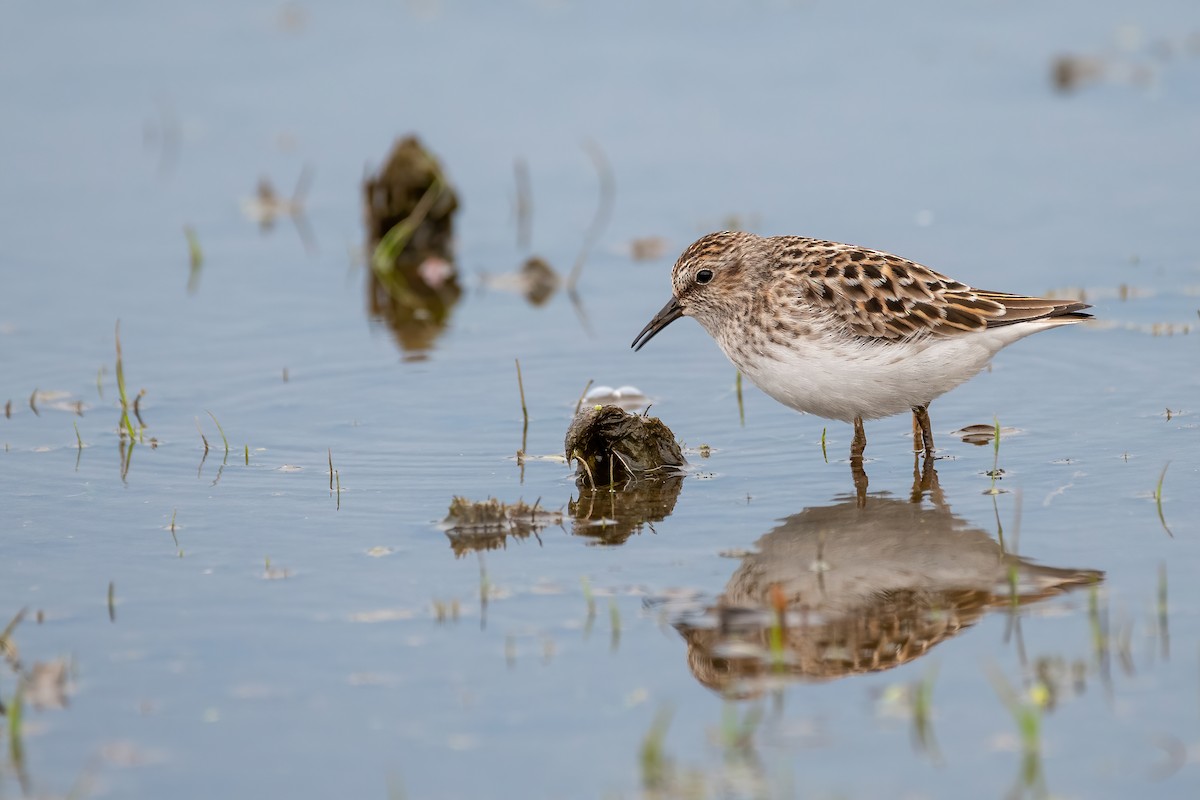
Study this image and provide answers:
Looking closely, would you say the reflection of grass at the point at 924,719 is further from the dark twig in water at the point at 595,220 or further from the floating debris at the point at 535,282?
the floating debris at the point at 535,282

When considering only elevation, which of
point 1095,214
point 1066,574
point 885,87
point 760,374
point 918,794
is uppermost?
point 885,87

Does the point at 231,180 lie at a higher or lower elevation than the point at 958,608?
higher

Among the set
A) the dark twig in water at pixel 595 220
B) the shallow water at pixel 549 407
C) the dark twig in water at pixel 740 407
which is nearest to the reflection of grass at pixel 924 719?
the shallow water at pixel 549 407

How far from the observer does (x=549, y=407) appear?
11.4 metres

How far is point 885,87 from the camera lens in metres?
18.3

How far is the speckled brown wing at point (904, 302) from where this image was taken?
9.59m

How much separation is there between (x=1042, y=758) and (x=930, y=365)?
371 centimetres

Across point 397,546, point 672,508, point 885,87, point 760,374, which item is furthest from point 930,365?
point 885,87

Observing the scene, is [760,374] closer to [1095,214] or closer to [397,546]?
[397,546]

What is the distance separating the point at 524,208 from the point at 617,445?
6.33 metres

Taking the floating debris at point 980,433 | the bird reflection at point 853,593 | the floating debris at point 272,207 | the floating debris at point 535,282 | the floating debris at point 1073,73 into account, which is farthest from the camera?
the floating debris at point 1073,73

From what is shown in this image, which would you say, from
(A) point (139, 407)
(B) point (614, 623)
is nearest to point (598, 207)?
(A) point (139, 407)

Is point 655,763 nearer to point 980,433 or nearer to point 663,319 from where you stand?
point 980,433

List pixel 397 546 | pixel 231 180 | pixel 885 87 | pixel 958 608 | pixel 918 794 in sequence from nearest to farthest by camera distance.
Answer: pixel 918 794 < pixel 958 608 < pixel 397 546 < pixel 231 180 < pixel 885 87
